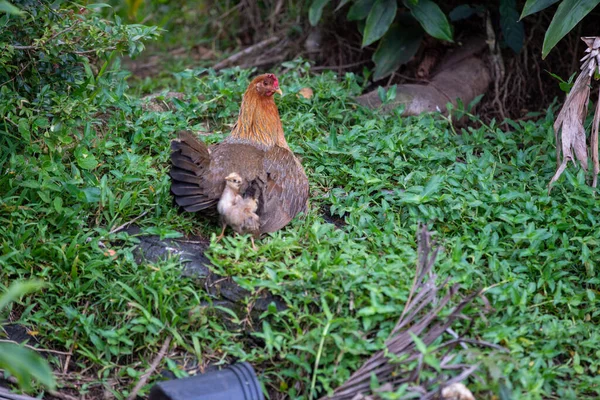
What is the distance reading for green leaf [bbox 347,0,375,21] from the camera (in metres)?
6.41

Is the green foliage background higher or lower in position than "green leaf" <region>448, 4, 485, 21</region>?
lower

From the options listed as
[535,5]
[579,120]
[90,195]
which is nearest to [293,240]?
[90,195]

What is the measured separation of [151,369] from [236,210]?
1.05 metres

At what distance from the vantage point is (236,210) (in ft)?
13.4

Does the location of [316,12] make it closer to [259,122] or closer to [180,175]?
[259,122]

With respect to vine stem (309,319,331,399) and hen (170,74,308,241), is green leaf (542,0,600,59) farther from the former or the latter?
vine stem (309,319,331,399)

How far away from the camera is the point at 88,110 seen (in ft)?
15.3

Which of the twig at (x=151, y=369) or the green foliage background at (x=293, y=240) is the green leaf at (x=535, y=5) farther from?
the twig at (x=151, y=369)

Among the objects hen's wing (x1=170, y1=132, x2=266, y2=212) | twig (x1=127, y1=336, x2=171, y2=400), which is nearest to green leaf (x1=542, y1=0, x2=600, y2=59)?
hen's wing (x1=170, y1=132, x2=266, y2=212)

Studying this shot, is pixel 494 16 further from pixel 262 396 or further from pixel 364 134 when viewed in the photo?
pixel 262 396

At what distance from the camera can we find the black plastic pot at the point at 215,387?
3137mm

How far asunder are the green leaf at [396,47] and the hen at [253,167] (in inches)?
75.4

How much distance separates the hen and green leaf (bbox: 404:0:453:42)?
190 centimetres

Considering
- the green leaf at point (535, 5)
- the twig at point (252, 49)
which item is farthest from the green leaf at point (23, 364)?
the twig at point (252, 49)
